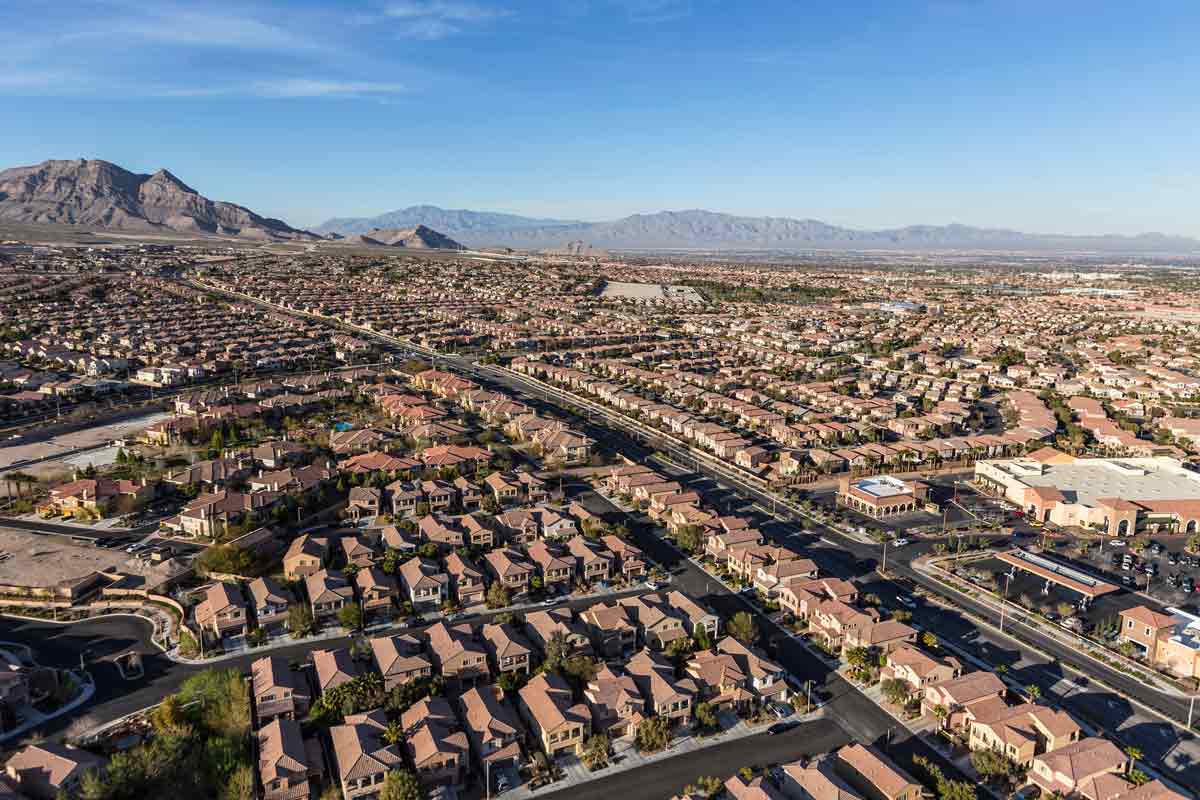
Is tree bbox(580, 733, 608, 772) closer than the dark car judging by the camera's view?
Yes

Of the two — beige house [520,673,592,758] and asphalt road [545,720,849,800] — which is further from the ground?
beige house [520,673,592,758]

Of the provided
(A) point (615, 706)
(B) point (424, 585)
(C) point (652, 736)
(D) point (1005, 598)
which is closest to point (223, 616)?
(B) point (424, 585)

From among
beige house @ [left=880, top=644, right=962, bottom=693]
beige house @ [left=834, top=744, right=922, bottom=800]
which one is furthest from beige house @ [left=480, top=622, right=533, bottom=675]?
beige house @ [left=880, top=644, right=962, bottom=693]

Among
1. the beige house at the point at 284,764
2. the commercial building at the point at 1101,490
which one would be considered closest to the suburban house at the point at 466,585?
the beige house at the point at 284,764

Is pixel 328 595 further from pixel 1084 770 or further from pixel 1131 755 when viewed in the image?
pixel 1131 755

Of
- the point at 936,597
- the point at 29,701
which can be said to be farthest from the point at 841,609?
the point at 29,701

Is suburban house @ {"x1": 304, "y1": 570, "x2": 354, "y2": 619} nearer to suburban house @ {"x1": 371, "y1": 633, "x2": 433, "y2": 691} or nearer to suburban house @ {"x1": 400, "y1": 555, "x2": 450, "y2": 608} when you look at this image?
suburban house @ {"x1": 400, "y1": 555, "x2": 450, "y2": 608}

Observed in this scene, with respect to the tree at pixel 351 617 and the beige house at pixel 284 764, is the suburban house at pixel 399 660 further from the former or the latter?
the beige house at pixel 284 764
